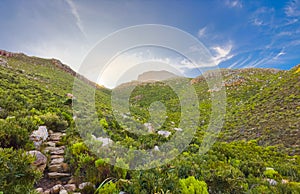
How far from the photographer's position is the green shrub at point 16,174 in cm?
343

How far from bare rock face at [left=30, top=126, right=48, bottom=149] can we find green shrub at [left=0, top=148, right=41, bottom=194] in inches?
80.5

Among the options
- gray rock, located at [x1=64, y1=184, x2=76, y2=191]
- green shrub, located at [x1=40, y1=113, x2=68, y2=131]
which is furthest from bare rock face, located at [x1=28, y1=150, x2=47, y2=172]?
green shrub, located at [x1=40, y1=113, x2=68, y2=131]

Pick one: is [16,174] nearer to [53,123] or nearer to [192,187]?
[192,187]

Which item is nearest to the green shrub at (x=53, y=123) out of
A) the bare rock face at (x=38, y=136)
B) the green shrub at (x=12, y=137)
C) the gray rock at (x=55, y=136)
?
the gray rock at (x=55, y=136)

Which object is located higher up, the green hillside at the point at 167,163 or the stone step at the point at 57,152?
the green hillside at the point at 167,163

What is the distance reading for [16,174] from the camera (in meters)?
3.82

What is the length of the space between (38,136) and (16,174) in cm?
339

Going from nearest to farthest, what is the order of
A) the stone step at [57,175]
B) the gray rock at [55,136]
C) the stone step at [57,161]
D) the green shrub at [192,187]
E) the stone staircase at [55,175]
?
the green shrub at [192,187] → the stone staircase at [55,175] → the stone step at [57,175] → the stone step at [57,161] → the gray rock at [55,136]

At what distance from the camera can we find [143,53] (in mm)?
8102

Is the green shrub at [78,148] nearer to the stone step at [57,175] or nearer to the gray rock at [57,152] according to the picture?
the gray rock at [57,152]

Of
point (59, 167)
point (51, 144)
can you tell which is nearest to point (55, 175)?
point (59, 167)

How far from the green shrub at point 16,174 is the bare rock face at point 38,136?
80.5 inches

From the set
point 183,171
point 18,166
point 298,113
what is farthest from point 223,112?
point 18,166

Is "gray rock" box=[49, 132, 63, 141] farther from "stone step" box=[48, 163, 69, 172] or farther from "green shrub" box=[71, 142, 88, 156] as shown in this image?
"stone step" box=[48, 163, 69, 172]
